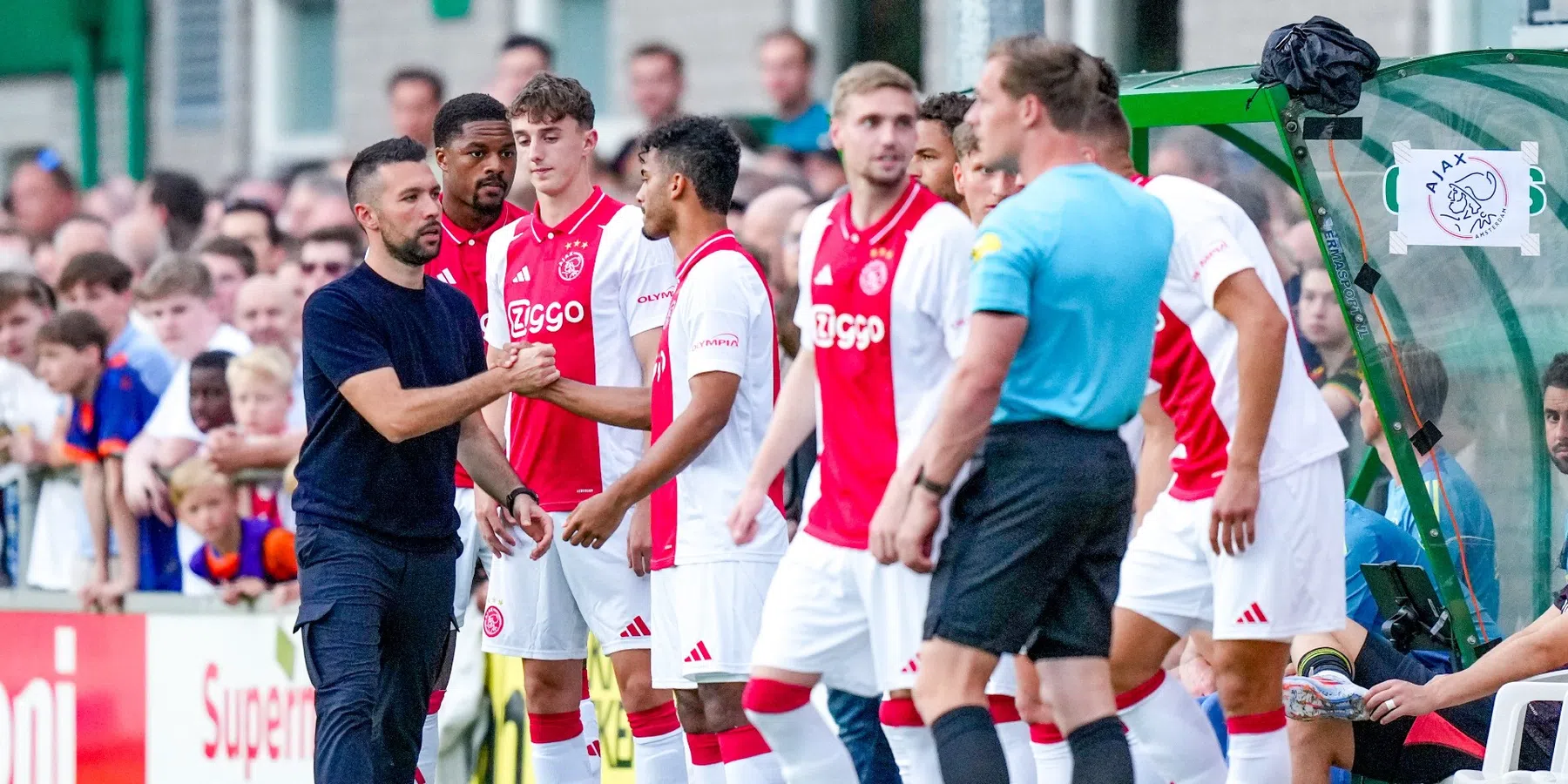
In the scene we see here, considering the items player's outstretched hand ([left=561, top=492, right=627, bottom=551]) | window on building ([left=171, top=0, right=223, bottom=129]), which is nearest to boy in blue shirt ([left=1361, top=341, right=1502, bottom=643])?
player's outstretched hand ([left=561, top=492, right=627, bottom=551])

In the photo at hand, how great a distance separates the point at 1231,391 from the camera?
6.18 meters

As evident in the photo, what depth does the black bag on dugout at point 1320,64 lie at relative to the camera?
6.52 metres

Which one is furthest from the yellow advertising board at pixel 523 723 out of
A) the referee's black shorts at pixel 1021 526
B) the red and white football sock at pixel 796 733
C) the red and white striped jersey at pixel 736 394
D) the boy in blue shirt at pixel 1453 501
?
the referee's black shorts at pixel 1021 526

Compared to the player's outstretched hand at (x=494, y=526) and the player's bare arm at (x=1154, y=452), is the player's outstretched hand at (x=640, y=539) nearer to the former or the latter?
the player's outstretched hand at (x=494, y=526)

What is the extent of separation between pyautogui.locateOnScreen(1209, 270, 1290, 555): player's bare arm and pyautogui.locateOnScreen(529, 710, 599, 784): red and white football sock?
2.30 m

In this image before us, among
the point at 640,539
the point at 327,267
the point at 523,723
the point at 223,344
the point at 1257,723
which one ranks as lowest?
the point at 523,723

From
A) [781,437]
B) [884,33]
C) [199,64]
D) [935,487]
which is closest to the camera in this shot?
[935,487]

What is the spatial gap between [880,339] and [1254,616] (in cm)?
131

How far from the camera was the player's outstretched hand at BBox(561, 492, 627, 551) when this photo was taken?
6.75 meters

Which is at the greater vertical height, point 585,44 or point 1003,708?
point 585,44

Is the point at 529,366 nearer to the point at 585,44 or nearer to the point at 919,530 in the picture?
the point at 919,530

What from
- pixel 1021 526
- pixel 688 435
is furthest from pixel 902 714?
pixel 688 435

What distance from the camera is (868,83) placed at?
5.73m

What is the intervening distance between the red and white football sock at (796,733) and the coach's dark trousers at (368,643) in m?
1.27
